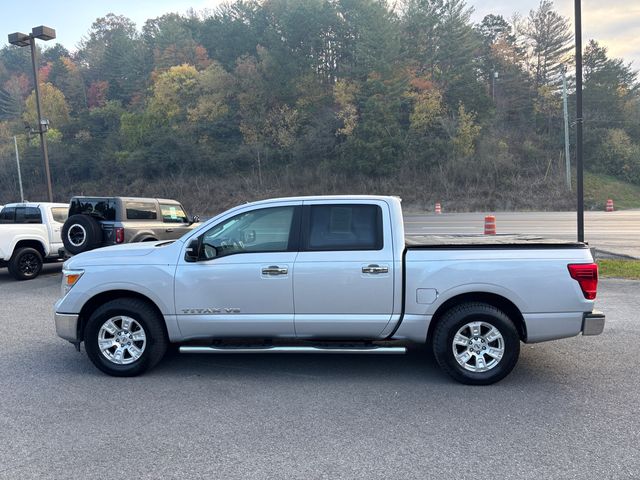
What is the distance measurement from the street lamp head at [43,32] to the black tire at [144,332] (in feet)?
58.7

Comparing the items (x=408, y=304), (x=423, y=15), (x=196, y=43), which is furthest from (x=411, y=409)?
(x=196, y=43)

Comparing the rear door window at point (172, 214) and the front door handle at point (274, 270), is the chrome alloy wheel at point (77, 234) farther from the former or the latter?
the front door handle at point (274, 270)

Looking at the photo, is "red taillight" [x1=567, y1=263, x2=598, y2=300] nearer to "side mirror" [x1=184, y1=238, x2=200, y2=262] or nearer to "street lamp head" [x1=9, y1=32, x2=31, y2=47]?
"side mirror" [x1=184, y1=238, x2=200, y2=262]

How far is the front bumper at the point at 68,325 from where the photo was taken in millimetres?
5219

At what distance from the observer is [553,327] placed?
4.78 meters

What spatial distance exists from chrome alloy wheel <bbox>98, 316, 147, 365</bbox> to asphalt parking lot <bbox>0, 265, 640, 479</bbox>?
9.1 inches

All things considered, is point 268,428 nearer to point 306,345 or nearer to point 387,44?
point 306,345

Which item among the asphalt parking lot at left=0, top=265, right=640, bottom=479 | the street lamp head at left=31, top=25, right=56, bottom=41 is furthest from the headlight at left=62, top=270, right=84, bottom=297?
the street lamp head at left=31, top=25, right=56, bottom=41

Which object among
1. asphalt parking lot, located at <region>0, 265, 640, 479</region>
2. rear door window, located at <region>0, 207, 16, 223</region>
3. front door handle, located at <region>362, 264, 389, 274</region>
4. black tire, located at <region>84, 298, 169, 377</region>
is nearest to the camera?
asphalt parking lot, located at <region>0, 265, 640, 479</region>

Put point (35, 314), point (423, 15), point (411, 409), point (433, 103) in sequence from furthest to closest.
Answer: point (423, 15), point (433, 103), point (35, 314), point (411, 409)

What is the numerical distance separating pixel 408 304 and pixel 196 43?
7219 cm

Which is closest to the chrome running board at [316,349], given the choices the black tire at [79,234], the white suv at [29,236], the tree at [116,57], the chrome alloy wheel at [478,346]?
the chrome alloy wheel at [478,346]

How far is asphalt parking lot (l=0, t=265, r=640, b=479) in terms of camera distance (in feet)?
11.1

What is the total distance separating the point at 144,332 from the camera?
516 cm
